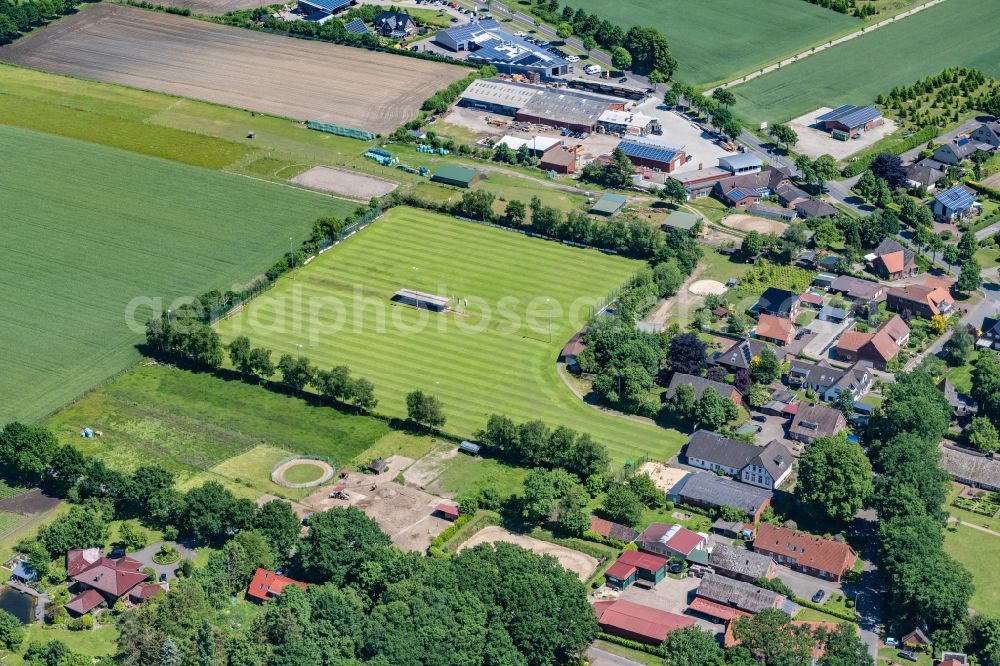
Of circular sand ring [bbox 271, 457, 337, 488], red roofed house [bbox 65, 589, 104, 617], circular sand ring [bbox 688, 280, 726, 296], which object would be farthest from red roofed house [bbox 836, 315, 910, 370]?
red roofed house [bbox 65, 589, 104, 617]

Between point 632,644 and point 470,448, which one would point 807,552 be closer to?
point 632,644

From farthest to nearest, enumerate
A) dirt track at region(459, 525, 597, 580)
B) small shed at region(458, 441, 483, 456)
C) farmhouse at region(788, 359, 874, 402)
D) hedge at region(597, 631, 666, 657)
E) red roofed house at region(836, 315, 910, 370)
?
red roofed house at region(836, 315, 910, 370) → farmhouse at region(788, 359, 874, 402) → small shed at region(458, 441, 483, 456) → dirt track at region(459, 525, 597, 580) → hedge at region(597, 631, 666, 657)

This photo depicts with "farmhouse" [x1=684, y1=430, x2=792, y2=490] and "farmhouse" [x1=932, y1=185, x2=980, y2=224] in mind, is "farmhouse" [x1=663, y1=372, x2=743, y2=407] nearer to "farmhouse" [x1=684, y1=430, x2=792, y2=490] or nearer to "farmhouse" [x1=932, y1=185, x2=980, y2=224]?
"farmhouse" [x1=684, y1=430, x2=792, y2=490]

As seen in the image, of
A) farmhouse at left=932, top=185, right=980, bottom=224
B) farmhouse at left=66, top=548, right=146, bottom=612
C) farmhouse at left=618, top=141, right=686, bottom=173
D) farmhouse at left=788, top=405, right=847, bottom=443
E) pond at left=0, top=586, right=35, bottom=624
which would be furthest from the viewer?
farmhouse at left=618, top=141, right=686, bottom=173

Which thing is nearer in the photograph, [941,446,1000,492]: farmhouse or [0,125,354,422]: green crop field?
[941,446,1000,492]: farmhouse

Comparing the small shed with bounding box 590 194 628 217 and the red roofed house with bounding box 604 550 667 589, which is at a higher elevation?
the small shed with bounding box 590 194 628 217

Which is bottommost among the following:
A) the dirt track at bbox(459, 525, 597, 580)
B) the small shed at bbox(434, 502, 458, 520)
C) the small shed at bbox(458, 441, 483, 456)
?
the dirt track at bbox(459, 525, 597, 580)

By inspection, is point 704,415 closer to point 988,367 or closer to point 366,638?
point 988,367

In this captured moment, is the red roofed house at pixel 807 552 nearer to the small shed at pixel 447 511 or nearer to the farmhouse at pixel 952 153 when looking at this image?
the small shed at pixel 447 511

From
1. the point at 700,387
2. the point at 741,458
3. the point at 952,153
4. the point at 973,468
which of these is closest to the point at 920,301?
the point at 973,468
